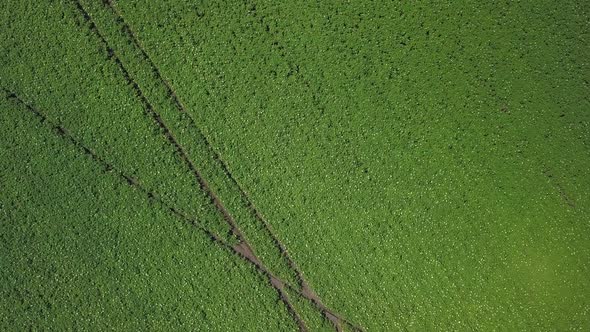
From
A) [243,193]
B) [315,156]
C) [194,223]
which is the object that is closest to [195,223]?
[194,223]

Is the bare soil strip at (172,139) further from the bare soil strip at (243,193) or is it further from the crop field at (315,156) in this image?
the bare soil strip at (243,193)

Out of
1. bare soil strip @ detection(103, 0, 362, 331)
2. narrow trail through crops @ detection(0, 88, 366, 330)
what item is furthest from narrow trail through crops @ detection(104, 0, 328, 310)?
narrow trail through crops @ detection(0, 88, 366, 330)

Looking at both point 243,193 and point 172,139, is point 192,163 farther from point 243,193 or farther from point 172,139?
point 243,193

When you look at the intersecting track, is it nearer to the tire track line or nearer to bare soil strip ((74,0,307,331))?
bare soil strip ((74,0,307,331))

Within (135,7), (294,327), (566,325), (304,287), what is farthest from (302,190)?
(566,325)

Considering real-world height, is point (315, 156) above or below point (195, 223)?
above

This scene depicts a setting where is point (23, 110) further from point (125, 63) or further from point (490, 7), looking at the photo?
point (490, 7)

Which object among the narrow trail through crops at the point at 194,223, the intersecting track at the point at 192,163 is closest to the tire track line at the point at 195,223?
the narrow trail through crops at the point at 194,223
